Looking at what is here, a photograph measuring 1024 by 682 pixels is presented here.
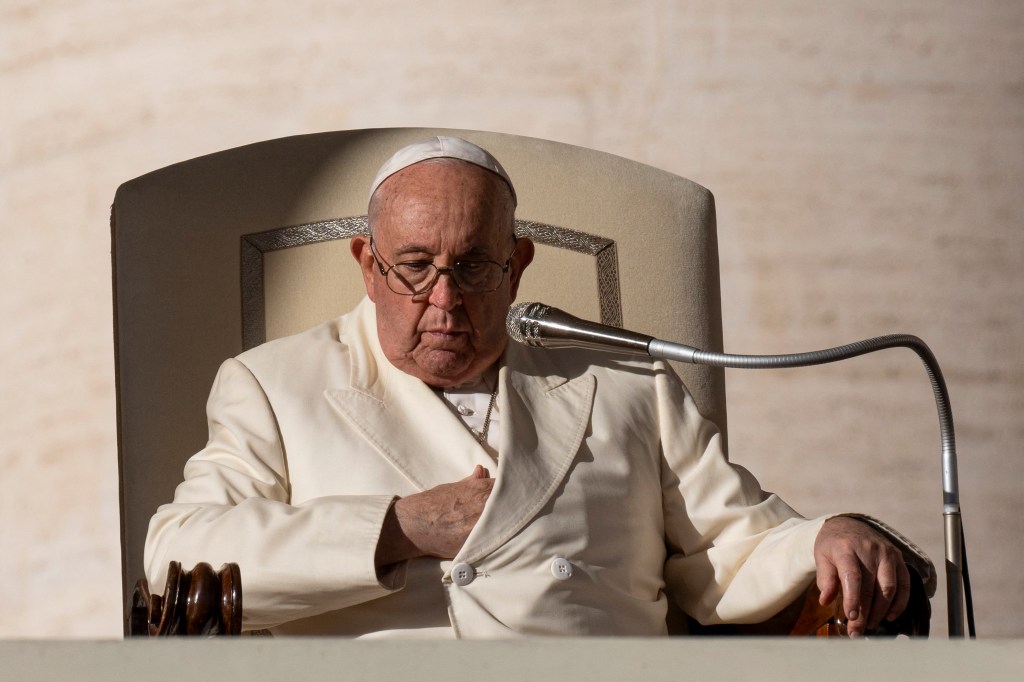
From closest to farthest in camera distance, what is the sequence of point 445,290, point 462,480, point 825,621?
point 825,621
point 462,480
point 445,290

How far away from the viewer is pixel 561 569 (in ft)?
7.45

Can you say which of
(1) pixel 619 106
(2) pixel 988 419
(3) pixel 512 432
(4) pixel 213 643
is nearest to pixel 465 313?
(3) pixel 512 432

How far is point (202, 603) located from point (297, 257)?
1.23 meters

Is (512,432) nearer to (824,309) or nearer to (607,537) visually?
(607,537)

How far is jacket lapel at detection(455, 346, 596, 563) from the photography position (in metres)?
2.24

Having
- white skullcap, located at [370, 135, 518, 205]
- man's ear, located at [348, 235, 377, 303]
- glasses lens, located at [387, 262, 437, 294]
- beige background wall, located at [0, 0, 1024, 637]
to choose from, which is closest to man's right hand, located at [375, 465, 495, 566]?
glasses lens, located at [387, 262, 437, 294]

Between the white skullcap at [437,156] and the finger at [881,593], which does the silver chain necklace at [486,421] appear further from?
the finger at [881,593]

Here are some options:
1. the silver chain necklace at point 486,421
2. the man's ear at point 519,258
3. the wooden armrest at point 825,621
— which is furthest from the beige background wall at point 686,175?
the wooden armrest at point 825,621

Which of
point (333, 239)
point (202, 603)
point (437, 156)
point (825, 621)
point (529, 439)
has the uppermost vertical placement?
point (437, 156)

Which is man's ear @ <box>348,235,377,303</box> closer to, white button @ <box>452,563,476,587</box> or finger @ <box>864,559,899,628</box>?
white button @ <box>452,563,476,587</box>

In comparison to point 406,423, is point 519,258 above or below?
above

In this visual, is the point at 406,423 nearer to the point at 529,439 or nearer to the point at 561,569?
the point at 529,439

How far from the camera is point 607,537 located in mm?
2361

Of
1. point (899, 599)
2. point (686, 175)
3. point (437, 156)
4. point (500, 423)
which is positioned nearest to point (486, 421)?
point (500, 423)
